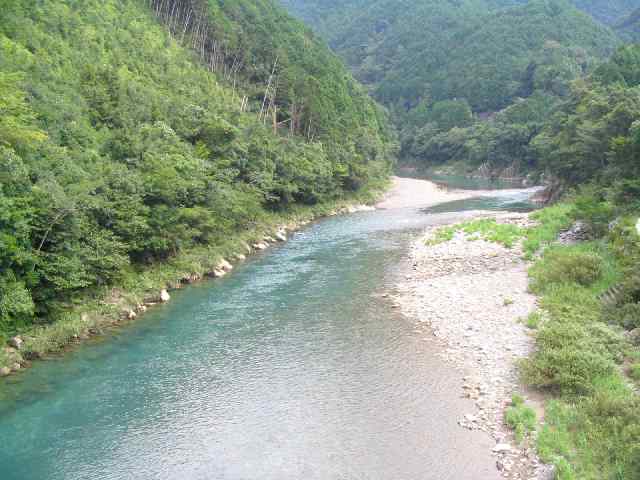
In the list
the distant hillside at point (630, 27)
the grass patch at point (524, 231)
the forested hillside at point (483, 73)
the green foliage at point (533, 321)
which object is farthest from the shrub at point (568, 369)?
the distant hillside at point (630, 27)

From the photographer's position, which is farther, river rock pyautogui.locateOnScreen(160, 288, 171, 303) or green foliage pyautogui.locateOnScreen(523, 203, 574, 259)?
green foliage pyautogui.locateOnScreen(523, 203, 574, 259)

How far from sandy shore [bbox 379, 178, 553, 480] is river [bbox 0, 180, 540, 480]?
48cm

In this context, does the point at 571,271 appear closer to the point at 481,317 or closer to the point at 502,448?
the point at 481,317

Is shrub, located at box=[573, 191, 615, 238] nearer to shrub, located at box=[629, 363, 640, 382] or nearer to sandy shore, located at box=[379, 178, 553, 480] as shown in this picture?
sandy shore, located at box=[379, 178, 553, 480]

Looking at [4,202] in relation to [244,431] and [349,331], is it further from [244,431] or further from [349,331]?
[349,331]

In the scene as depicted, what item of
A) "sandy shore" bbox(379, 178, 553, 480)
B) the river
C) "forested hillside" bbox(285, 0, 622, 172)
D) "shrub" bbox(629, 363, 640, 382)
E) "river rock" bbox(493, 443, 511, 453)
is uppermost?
"forested hillside" bbox(285, 0, 622, 172)

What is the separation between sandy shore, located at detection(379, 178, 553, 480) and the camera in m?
12.8

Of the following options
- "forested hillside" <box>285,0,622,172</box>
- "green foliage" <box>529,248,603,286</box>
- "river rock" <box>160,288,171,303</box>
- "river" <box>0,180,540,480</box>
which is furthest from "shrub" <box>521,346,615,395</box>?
"forested hillside" <box>285,0,622,172</box>

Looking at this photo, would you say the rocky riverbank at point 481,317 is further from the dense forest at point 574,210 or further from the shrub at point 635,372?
the shrub at point 635,372

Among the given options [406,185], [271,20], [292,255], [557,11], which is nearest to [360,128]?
[406,185]

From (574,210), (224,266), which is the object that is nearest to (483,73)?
(574,210)

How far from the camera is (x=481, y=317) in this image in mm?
19797

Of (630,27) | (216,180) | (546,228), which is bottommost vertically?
(546,228)

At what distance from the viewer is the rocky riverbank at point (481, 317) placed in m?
12.8
